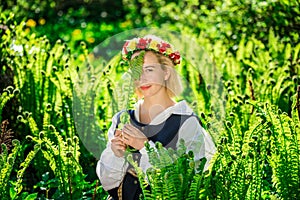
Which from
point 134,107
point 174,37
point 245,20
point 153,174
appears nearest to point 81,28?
point 174,37

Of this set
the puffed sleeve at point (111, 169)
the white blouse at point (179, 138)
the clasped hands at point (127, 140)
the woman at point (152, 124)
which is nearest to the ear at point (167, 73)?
the woman at point (152, 124)

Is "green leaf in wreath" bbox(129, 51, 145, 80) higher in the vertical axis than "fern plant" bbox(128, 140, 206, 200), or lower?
higher

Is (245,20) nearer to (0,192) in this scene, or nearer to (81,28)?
(0,192)

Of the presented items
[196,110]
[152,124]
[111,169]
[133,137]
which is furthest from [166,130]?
[196,110]

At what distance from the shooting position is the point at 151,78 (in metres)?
2.86

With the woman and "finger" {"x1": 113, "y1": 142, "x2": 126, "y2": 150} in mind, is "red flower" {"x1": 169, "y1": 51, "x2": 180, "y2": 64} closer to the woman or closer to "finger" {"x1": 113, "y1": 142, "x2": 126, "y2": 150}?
the woman

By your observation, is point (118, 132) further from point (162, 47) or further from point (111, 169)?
point (162, 47)

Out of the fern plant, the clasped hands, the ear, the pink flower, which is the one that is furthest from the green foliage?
the pink flower

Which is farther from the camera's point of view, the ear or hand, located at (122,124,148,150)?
the ear

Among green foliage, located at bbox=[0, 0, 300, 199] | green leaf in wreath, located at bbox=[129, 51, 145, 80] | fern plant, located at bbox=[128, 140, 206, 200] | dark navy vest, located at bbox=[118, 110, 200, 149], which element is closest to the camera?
fern plant, located at bbox=[128, 140, 206, 200]

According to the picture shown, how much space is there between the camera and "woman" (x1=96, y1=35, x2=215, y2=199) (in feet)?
9.36

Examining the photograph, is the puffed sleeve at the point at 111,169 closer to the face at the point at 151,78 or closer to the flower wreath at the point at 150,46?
the face at the point at 151,78

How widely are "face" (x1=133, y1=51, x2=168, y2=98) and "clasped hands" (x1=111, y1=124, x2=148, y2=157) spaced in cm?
17

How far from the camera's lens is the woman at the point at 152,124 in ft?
9.36
